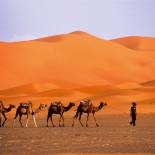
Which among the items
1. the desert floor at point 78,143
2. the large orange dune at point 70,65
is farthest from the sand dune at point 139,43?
the desert floor at point 78,143

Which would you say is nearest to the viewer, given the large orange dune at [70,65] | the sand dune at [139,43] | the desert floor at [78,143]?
the desert floor at [78,143]

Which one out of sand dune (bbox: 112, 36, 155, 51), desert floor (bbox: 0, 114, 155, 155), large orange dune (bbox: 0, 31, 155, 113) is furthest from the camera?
sand dune (bbox: 112, 36, 155, 51)

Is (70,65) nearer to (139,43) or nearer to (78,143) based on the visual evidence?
(139,43)

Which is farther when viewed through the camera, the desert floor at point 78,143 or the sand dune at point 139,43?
the sand dune at point 139,43

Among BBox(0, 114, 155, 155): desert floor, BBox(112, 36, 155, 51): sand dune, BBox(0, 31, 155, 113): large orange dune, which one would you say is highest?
BBox(112, 36, 155, 51): sand dune

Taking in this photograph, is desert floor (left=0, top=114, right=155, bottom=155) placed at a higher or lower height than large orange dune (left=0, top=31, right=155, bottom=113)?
lower

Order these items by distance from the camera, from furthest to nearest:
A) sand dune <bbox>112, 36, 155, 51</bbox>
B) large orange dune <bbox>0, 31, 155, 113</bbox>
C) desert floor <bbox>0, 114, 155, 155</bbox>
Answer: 1. sand dune <bbox>112, 36, 155, 51</bbox>
2. large orange dune <bbox>0, 31, 155, 113</bbox>
3. desert floor <bbox>0, 114, 155, 155</bbox>

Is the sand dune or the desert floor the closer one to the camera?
the desert floor

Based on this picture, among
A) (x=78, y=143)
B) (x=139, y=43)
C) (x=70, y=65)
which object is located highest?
(x=139, y=43)

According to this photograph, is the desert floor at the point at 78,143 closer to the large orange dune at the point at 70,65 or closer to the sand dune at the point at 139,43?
the large orange dune at the point at 70,65

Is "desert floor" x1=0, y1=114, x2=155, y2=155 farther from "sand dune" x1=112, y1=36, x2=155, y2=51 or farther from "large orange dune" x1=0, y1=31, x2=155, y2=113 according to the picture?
"sand dune" x1=112, y1=36, x2=155, y2=51

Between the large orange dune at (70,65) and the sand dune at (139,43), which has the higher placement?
the sand dune at (139,43)

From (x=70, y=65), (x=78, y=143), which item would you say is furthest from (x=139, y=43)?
(x=78, y=143)

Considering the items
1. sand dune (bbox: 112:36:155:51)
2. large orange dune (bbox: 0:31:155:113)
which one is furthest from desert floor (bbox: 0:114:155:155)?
sand dune (bbox: 112:36:155:51)
